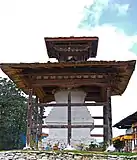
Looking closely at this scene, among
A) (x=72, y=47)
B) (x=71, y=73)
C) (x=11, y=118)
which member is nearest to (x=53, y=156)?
(x=71, y=73)

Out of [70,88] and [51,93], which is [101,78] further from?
[51,93]

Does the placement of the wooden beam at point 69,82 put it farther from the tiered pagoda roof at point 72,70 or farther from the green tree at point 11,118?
the green tree at point 11,118

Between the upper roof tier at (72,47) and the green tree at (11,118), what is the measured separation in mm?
18825

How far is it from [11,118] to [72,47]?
20044 millimetres

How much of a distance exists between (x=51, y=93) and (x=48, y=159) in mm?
5997

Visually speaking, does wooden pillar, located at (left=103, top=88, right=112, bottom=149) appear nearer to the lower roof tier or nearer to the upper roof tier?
the lower roof tier

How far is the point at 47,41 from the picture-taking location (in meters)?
14.2

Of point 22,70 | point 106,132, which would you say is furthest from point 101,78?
point 22,70

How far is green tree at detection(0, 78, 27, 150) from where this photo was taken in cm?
3341

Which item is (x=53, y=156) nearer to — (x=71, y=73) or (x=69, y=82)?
(x=71, y=73)

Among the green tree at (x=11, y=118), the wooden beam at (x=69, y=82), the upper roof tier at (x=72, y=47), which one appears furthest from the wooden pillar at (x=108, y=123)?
the green tree at (x=11, y=118)

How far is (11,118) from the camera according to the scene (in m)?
33.5

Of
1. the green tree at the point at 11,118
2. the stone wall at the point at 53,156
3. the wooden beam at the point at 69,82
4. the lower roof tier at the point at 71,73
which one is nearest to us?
the stone wall at the point at 53,156

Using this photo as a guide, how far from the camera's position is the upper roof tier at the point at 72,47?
46.7 feet
